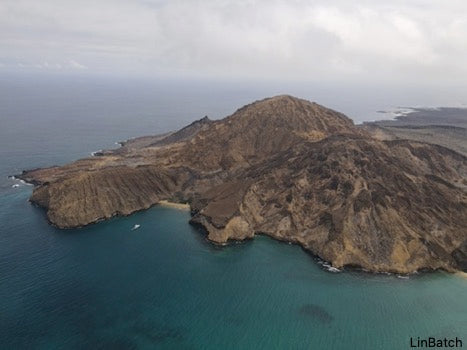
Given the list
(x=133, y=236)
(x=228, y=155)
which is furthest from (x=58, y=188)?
(x=228, y=155)

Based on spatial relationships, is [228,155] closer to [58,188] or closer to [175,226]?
[175,226]

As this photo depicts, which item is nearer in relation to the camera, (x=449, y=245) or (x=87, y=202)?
(x=449, y=245)

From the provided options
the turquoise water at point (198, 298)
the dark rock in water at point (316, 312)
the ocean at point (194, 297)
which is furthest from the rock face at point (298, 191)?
the dark rock in water at point (316, 312)

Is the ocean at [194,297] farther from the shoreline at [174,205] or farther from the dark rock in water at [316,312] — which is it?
the shoreline at [174,205]

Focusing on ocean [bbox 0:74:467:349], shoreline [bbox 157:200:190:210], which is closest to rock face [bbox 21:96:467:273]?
shoreline [bbox 157:200:190:210]

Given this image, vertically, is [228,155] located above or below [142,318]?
above

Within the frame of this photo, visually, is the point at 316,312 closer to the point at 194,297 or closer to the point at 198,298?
the point at 198,298

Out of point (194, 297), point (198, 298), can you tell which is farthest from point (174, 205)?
point (198, 298)
